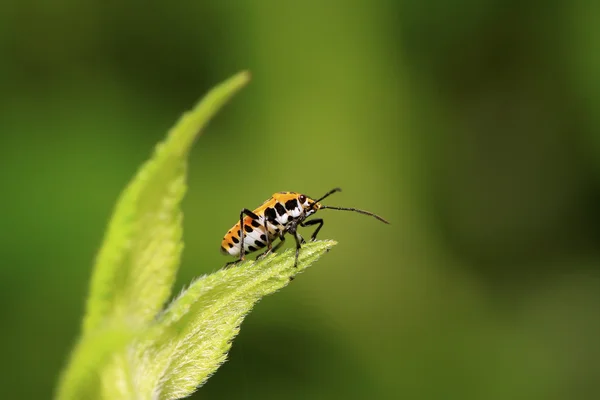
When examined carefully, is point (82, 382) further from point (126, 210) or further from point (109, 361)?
point (126, 210)

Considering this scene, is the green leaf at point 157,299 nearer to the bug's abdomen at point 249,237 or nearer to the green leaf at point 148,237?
the green leaf at point 148,237

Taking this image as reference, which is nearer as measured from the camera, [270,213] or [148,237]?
[148,237]

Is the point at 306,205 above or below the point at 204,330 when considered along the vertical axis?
above

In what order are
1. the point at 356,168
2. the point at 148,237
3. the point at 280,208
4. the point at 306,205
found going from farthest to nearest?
1. the point at 356,168
2. the point at 306,205
3. the point at 280,208
4. the point at 148,237

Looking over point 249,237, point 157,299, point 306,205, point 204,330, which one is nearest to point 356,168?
point 306,205

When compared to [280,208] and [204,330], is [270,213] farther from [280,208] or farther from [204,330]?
[204,330]

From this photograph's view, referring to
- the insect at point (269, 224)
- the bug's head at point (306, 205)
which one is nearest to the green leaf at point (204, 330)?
the insect at point (269, 224)

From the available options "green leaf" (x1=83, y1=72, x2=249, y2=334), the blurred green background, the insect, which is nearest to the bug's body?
the insect
